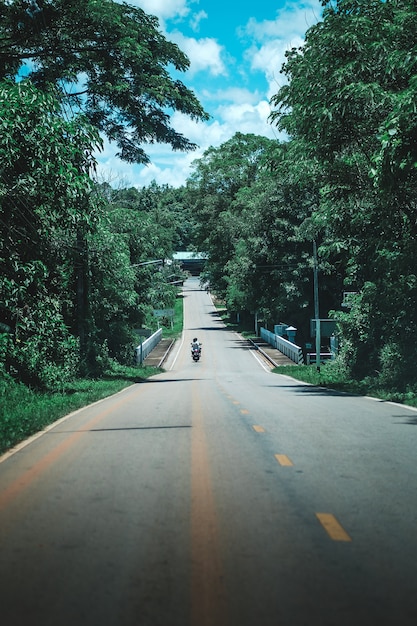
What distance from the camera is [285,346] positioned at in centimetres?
5969

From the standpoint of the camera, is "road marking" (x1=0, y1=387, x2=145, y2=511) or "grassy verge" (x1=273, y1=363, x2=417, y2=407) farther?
"grassy verge" (x1=273, y1=363, x2=417, y2=407)

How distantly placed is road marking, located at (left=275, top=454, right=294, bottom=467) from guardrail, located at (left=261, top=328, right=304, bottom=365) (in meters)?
44.6

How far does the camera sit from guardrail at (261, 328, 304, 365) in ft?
176

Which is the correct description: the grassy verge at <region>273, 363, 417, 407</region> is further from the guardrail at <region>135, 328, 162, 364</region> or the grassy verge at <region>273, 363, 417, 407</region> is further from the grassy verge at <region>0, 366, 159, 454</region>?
the guardrail at <region>135, 328, 162, 364</region>

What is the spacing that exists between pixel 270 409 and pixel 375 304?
11.7 m

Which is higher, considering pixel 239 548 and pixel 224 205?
pixel 224 205

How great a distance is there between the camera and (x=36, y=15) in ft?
68.9

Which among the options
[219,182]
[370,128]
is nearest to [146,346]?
[219,182]

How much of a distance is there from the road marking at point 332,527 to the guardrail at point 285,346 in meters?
47.6

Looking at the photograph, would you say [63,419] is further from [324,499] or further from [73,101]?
[73,101]

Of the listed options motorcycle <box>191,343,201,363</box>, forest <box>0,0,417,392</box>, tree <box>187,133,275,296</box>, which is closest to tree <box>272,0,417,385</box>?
forest <box>0,0,417,392</box>

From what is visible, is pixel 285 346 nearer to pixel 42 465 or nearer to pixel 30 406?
pixel 30 406

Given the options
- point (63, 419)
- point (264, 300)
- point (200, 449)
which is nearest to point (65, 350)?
point (63, 419)

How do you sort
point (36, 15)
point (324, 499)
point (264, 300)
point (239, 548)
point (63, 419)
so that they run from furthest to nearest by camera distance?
point (264, 300), point (36, 15), point (63, 419), point (324, 499), point (239, 548)
